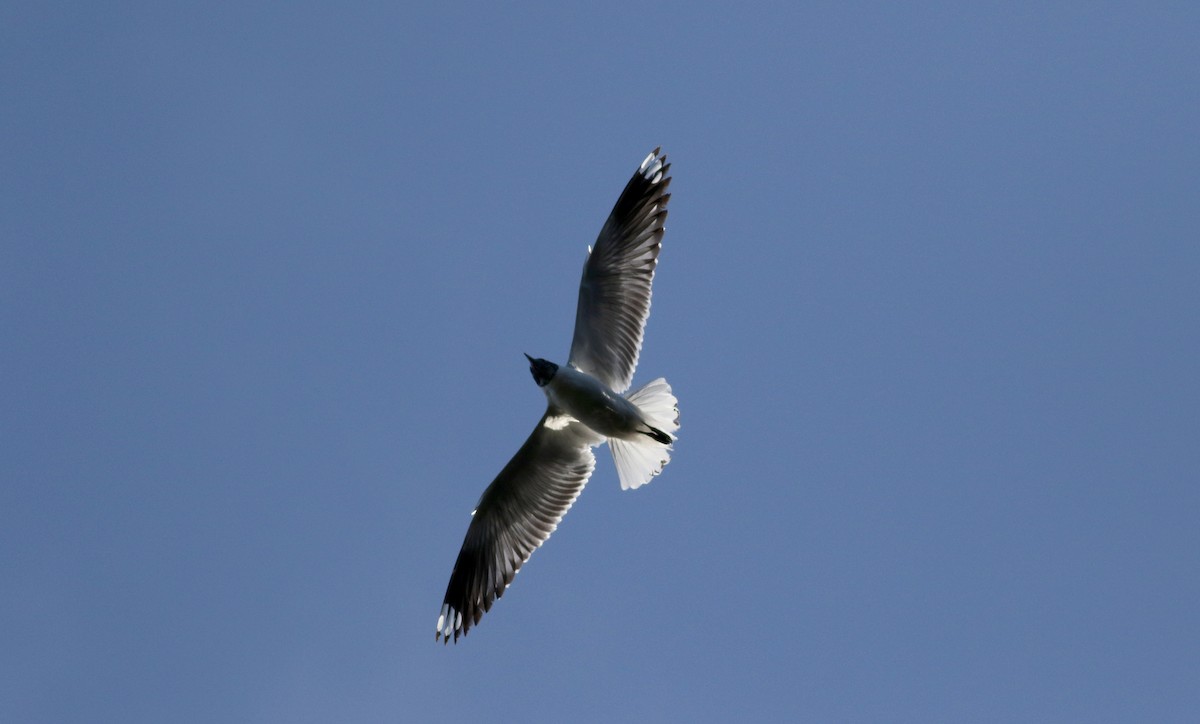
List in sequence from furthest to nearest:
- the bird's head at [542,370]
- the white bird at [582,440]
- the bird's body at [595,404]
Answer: the white bird at [582,440], the bird's head at [542,370], the bird's body at [595,404]

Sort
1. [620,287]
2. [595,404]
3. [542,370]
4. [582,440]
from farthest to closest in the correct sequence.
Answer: [582,440] < [620,287] < [542,370] < [595,404]

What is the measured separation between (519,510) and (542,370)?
3.89ft

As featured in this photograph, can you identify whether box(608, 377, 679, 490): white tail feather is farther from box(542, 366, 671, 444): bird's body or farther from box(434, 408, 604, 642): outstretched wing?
box(434, 408, 604, 642): outstretched wing

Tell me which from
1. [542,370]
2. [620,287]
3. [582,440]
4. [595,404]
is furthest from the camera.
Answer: [582,440]

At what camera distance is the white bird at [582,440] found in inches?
350

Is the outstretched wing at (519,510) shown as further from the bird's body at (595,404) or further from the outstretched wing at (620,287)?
the outstretched wing at (620,287)

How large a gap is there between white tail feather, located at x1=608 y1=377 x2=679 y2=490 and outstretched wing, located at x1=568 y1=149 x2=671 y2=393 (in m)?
0.46

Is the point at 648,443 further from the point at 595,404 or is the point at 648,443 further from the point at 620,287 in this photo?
the point at 620,287

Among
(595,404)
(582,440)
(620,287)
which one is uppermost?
(620,287)

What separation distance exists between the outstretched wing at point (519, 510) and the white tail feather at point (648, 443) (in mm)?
262

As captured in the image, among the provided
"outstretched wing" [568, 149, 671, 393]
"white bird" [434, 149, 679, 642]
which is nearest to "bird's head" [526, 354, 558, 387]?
"white bird" [434, 149, 679, 642]

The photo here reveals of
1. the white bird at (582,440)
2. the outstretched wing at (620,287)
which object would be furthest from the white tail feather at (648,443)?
the outstretched wing at (620,287)

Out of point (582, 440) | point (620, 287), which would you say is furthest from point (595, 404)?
point (620, 287)

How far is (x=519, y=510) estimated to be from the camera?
29.9ft
